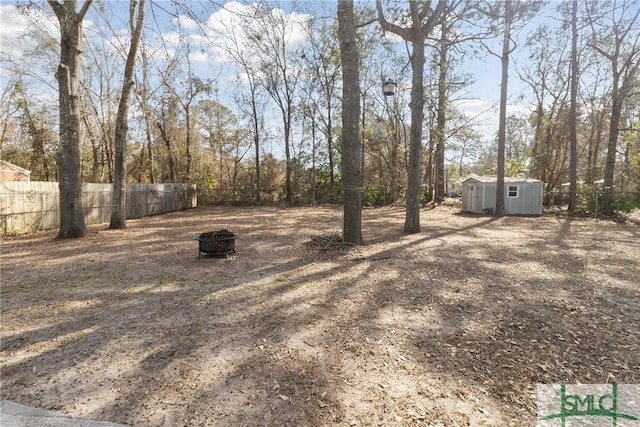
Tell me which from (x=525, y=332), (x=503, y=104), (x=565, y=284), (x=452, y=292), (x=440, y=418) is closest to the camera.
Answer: (x=440, y=418)

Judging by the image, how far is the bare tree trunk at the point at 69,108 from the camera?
23.5 ft

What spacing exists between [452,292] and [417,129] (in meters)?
5.16

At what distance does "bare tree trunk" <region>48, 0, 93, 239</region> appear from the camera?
7148 mm

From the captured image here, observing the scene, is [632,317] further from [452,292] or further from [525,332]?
[452,292]

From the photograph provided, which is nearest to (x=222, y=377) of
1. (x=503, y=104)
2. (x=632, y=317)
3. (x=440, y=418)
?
(x=440, y=418)

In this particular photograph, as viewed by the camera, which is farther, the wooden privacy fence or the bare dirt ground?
the wooden privacy fence

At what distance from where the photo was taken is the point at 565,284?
430 cm

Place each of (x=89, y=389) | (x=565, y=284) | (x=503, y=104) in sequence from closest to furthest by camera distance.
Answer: (x=89, y=389), (x=565, y=284), (x=503, y=104)

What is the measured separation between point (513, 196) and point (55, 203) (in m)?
17.7

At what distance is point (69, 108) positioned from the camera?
732 cm

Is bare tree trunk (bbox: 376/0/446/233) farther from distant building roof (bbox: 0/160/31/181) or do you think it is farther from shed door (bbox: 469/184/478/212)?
distant building roof (bbox: 0/160/31/181)

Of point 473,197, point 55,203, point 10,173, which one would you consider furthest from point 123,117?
point 473,197

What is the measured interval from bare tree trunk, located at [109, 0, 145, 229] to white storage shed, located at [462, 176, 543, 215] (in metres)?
14.4

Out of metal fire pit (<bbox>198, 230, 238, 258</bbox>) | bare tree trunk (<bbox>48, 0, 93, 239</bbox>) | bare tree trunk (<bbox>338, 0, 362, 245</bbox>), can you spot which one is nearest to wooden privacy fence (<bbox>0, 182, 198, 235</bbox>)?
bare tree trunk (<bbox>48, 0, 93, 239</bbox>)
